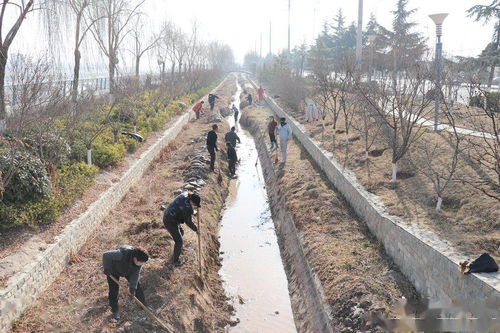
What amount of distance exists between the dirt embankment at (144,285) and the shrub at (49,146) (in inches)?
70.8

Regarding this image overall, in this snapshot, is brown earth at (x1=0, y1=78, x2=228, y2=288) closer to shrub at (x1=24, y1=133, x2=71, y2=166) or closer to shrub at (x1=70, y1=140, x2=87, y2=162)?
shrub at (x1=70, y1=140, x2=87, y2=162)

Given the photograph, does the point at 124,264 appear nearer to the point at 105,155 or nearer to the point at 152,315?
the point at 152,315

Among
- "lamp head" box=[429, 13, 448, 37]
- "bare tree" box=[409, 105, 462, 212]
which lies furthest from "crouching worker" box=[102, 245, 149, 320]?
"lamp head" box=[429, 13, 448, 37]

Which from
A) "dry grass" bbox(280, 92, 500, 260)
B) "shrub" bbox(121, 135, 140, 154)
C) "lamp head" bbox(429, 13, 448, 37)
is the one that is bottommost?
"dry grass" bbox(280, 92, 500, 260)

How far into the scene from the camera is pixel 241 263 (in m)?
9.65

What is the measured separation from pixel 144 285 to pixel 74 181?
3985 mm

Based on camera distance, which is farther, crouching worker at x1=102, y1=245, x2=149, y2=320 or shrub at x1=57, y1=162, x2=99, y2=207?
shrub at x1=57, y1=162, x2=99, y2=207

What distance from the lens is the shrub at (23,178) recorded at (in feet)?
26.1

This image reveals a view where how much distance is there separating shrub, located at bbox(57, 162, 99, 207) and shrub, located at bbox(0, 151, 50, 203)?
507mm

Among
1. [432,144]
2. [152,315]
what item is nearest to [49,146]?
[152,315]

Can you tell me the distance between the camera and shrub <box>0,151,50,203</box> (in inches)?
313

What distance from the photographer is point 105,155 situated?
1236cm

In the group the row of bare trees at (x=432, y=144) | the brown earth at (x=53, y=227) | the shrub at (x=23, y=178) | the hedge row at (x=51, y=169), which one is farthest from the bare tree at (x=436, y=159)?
the shrub at (x=23, y=178)

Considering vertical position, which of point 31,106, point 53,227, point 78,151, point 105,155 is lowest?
point 53,227
